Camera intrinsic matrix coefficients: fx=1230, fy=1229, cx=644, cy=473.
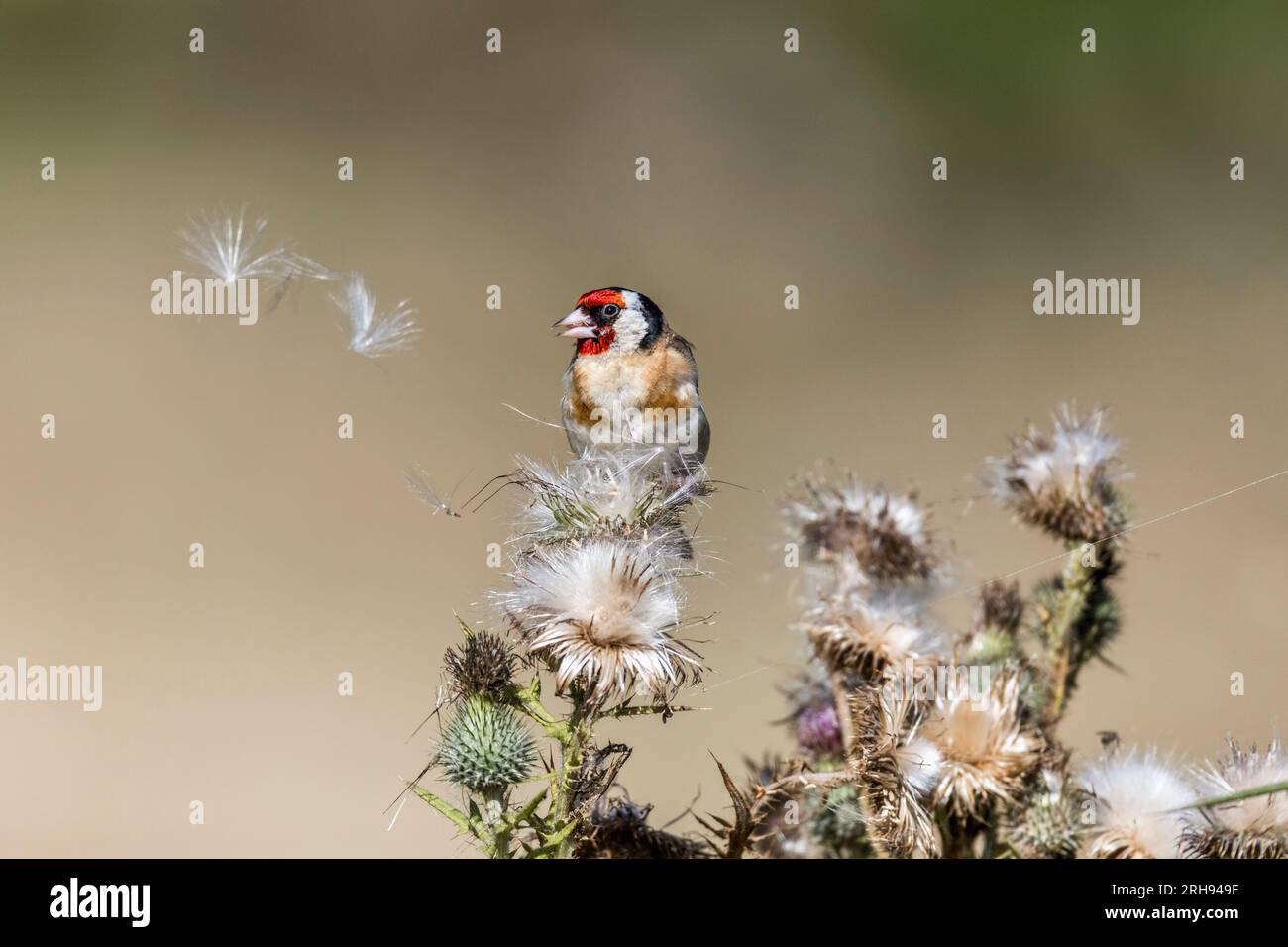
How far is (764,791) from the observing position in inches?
58.4

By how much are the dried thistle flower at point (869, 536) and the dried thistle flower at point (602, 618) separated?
749 millimetres

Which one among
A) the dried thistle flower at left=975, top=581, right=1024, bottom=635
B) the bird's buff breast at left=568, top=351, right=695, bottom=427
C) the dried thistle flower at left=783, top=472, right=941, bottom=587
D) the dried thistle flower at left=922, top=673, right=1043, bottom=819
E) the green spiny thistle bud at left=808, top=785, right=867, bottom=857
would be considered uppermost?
the bird's buff breast at left=568, top=351, right=695, bottom=427

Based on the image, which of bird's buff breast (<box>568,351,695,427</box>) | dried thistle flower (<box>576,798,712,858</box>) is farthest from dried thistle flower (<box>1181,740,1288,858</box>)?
bird's buff breast (<box>568,351,695,427</box>)

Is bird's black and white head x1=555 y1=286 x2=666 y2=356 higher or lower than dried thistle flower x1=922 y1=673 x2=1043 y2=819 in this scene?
higher

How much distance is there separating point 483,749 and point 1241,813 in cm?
93

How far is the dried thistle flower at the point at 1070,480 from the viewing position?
2.22 m

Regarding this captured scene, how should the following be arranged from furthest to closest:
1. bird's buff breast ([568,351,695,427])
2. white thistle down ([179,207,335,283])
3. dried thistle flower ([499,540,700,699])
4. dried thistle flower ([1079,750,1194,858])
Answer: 1. bird's buff breast ([568,351,695,427])
2. white thistle down ([179,207,335,283])
3. dried thistle flower ([1079,750,1194,858])
4. dried thistle flower ([499,540,700,699])

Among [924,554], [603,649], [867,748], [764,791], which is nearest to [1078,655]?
[924,554]

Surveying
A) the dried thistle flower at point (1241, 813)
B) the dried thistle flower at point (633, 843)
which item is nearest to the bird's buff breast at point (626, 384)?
the dried thistle flower at point (633, 843)

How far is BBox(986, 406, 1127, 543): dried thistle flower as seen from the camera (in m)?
2.22

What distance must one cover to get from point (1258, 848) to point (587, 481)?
935 millimetres

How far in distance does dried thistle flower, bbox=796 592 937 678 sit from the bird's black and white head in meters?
0.70

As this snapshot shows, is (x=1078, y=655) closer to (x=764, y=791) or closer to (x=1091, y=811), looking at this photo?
(x=1091, y=811)

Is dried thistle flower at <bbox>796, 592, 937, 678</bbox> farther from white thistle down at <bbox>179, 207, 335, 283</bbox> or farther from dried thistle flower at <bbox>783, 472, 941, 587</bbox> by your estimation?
white thistle down at <bbox>179, 207, 335, 283</bbox>
